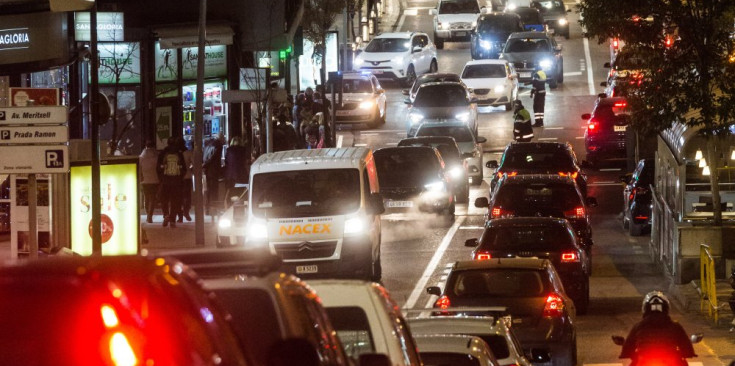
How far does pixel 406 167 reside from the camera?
100 feet

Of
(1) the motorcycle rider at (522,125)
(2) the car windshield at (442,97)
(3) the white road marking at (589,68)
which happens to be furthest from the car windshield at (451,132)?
(3) the white road marking at (589,68)

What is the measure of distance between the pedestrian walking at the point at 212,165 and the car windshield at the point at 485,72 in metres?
16.7

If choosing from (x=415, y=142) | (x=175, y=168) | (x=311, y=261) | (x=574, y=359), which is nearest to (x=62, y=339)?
(x=574, y=359)

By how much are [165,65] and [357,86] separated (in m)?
9.81

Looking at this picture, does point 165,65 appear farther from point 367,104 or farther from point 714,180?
point 714,180

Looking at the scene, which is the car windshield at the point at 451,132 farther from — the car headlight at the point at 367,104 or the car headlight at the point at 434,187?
the car headlight at the point at 367,104

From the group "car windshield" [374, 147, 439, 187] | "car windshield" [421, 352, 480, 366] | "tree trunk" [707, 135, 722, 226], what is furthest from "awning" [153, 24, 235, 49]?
"car windshield" [421, 352, 480, 366]

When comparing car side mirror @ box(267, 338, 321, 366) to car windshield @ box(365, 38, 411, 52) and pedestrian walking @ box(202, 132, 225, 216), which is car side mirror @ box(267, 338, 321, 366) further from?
car windshield @ box(365, 38, 411, 52)

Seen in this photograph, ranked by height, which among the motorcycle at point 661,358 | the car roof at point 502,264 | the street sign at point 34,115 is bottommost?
the motorcycle at point 661,358

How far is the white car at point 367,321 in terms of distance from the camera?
8.75 meters

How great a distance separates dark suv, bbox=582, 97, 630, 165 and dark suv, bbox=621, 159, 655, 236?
25.8 feet

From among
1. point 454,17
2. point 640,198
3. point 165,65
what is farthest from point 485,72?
point 640,198

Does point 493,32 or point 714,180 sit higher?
point 493,32

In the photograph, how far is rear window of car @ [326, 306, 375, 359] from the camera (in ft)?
29.1
